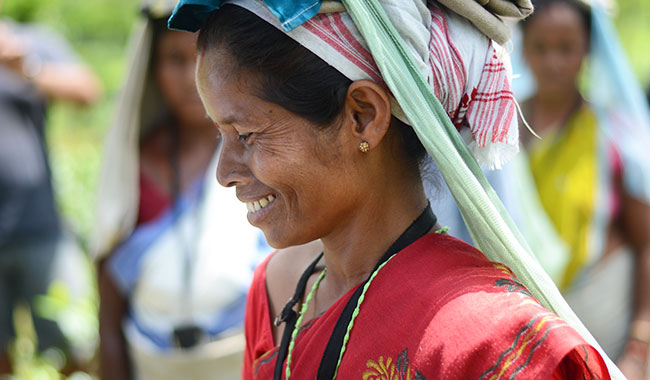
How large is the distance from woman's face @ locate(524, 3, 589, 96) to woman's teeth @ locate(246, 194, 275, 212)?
2.71m

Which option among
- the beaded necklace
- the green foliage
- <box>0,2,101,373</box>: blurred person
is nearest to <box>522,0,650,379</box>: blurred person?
the beaded necklace

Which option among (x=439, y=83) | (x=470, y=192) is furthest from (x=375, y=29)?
(x=470, y=192)

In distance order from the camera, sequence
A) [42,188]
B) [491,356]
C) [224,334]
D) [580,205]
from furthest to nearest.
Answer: [42,188] → [580,205] → [224,334] → [491,356]

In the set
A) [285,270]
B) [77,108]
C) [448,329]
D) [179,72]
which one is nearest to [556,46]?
[179,72]

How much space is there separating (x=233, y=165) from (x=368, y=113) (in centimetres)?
29

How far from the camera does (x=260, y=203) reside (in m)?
1.64

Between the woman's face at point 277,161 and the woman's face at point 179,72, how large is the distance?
5.97 feet

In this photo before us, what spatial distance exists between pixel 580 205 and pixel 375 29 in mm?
2565

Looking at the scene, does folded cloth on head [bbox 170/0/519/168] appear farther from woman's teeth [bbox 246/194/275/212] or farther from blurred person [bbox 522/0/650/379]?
blurred person [bbox 522/0/650/379]

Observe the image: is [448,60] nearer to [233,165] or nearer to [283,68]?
[283,68]

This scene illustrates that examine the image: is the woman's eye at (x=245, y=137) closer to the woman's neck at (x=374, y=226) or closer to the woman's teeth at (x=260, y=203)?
the woman's teeth at (x=260, y=203)

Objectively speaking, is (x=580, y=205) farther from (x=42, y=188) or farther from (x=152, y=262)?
(x=42, y=188)

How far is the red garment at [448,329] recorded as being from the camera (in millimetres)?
1353

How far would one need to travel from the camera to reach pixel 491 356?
1.36 m
